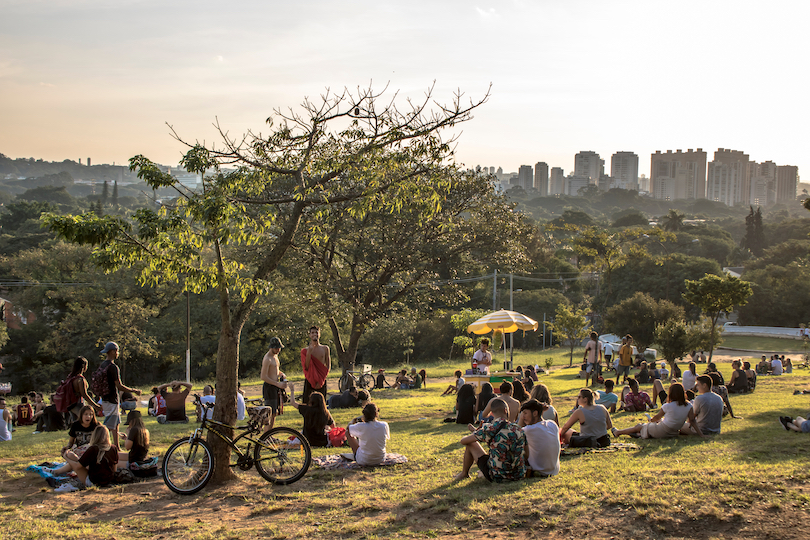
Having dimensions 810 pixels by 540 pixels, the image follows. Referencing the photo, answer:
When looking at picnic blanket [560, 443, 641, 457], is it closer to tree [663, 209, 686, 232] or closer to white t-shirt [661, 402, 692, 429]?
white t-shirt [661, 402, 692, 429]

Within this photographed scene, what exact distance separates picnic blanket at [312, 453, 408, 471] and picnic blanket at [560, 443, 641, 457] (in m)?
2.22

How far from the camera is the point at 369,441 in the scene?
830 centimetres

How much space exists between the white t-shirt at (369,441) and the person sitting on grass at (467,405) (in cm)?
400

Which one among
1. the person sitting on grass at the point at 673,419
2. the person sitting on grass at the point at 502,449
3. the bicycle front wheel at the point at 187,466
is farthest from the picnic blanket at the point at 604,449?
the bicycle front wheel at the point at 187,466

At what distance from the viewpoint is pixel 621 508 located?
230 inches

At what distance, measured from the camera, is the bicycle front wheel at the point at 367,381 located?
826 inches

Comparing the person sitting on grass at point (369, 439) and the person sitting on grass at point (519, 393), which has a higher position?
the person sitting on grass at point (519, 393)

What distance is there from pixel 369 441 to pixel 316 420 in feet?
5.53

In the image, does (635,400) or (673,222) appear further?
(673,222)

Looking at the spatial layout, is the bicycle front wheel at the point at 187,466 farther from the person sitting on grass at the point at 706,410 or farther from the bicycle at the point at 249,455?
the person sitting on grass at the point at 706,410

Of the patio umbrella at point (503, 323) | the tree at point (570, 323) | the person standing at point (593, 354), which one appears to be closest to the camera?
the person standing at point (593, 354)

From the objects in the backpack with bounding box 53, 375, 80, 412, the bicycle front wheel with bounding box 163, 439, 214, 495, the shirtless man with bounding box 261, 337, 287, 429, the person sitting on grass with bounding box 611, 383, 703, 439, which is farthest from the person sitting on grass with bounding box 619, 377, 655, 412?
the backpack with bounding box 53, 375, 80, 412

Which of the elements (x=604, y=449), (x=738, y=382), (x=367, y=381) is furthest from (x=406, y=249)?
(x=604, y=449)

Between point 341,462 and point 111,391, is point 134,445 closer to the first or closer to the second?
point 111,391
